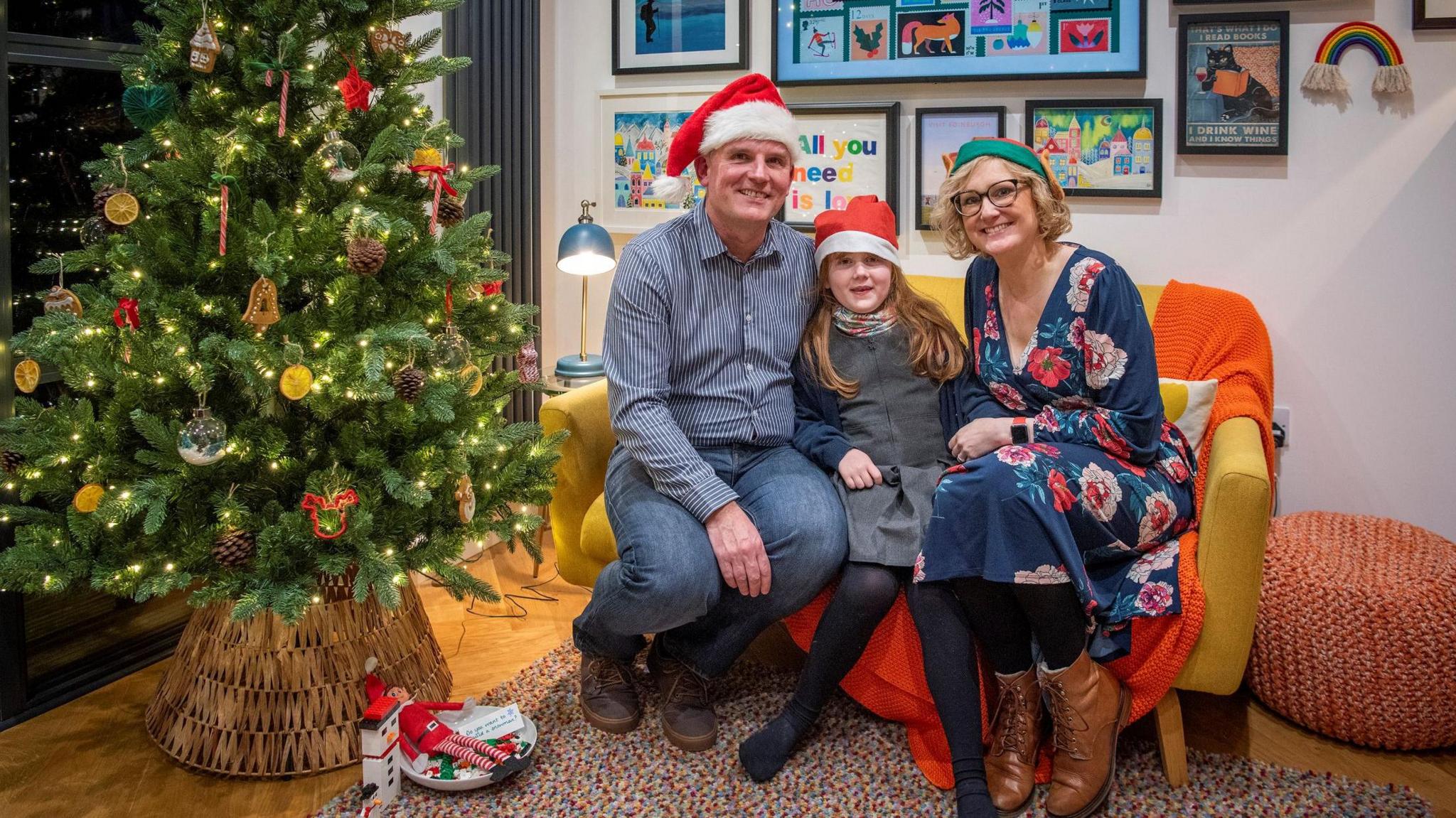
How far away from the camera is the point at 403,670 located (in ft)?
6.42

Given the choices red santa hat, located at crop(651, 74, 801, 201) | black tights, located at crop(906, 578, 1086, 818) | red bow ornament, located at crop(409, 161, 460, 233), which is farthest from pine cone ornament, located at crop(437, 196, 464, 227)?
black tights, located at crop(906, 578, 1086, 818)

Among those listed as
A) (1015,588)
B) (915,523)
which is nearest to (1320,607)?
(1015,588)

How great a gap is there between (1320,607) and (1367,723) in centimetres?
24

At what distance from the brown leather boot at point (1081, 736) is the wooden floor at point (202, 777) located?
34cm

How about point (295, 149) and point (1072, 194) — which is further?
point (1072, 194)

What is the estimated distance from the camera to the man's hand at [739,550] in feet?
6.00

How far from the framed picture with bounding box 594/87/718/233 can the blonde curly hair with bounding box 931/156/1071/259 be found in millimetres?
1190

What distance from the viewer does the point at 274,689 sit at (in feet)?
5.98

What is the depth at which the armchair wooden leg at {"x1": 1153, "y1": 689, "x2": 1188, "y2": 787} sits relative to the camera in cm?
183

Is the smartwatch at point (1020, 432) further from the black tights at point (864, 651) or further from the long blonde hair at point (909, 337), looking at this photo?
the black tights at point (864, 651)

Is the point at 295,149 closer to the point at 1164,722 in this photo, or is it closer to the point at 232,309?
the point at 232,309

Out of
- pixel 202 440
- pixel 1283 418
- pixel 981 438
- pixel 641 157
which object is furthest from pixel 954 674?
pixel 641 157

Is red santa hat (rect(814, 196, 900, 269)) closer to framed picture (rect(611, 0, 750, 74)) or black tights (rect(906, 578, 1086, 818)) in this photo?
black tights (rect(906, 578, 1086, 818))

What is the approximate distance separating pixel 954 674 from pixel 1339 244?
1.65 m
